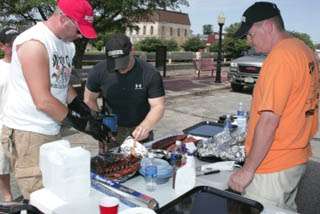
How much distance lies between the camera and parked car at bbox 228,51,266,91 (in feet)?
43.5

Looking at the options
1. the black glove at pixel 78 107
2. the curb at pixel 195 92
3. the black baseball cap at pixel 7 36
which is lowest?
the curb at pixel 195 92

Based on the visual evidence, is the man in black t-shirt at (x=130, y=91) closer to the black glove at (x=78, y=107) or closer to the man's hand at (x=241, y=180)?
the black glove at (x=78, y=107)

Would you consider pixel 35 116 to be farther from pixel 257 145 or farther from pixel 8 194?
pixel 8 194

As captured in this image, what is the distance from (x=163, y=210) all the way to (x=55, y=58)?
1.22 meters

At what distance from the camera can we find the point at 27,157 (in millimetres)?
2523

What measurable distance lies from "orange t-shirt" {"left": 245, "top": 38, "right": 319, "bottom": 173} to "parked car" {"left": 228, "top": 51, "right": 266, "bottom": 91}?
1099cm

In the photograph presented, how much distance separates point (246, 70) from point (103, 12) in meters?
5.49

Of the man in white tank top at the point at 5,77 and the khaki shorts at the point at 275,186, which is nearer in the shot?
the khaki shorts at the point at 275,186

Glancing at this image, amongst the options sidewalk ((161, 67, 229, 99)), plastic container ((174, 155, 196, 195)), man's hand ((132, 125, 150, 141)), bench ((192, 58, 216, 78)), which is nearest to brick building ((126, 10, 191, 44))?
bench ((192, 58, 216, 78))

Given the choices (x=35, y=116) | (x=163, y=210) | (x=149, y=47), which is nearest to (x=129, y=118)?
(x=35, y=116)

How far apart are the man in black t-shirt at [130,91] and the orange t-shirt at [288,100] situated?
1.24 meters

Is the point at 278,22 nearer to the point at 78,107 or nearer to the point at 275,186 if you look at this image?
→ the point at 275,186

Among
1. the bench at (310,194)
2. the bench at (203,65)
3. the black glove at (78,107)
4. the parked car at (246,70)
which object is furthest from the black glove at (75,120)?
the bench at (203,65)

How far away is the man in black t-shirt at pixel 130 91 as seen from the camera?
3422 mm
